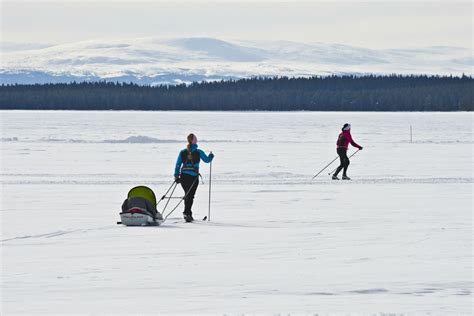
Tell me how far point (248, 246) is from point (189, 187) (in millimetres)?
3137

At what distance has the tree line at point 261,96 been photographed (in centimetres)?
13275

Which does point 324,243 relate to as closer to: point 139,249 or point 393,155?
point 139,249

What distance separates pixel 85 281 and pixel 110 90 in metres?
141

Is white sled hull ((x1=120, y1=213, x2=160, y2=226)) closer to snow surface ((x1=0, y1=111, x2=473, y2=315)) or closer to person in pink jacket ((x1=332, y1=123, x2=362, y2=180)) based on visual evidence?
snow surface ((x1=0, y1=111, x2=473, y2=315))

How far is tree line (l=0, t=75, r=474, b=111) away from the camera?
13275 centimetres

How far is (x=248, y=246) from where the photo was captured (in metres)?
10.8

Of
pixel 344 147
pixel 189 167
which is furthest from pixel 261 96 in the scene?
pixel 189 167

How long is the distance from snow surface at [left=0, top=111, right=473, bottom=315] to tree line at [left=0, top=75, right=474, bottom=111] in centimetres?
10743

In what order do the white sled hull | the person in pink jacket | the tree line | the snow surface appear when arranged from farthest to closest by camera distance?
the tree line
the person in pink jacket
the white sled hull
the snow surface

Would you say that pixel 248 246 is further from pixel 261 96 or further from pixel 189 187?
pixel 261 96

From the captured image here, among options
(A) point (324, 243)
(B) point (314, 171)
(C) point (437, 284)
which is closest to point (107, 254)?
(A) point (324, 243)

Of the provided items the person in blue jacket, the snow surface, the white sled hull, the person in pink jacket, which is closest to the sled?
the white sled hull

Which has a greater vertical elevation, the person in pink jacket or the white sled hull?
the person in pink jacket

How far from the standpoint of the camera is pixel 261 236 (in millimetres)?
11703
